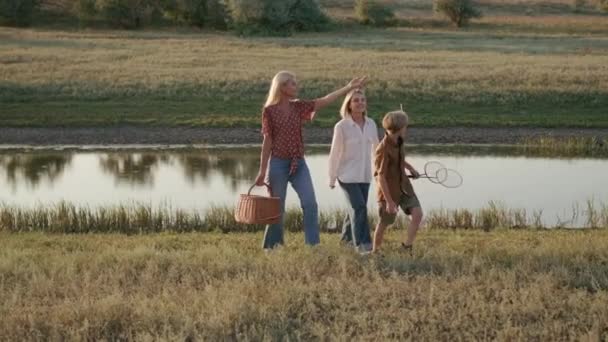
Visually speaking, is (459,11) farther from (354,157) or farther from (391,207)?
(391,207)

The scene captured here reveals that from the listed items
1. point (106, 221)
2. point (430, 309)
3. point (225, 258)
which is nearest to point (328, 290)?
point (430, 309)

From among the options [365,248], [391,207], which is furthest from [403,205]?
[365,248]

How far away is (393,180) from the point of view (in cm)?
1029

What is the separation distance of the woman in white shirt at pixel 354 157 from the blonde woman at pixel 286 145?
246 millimetres

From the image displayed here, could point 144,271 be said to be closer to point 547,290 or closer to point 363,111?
point 363,111

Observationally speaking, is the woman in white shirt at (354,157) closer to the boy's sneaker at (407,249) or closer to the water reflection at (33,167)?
the boy's sneaker at (407,249)

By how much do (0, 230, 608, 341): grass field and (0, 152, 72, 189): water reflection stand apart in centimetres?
1019

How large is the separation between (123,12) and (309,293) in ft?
223

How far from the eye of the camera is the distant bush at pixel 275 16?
234ft

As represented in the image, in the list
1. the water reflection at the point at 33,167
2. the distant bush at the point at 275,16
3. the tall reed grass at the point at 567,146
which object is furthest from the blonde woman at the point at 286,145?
the distant bush at the point at 275,16

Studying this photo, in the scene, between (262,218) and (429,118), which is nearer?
(262,218)

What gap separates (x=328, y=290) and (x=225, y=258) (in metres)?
1.72

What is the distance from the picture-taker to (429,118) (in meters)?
28.9

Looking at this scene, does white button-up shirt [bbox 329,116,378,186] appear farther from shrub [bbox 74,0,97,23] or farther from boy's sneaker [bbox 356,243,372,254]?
shrub [bbox 74,0,97,23]
